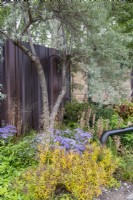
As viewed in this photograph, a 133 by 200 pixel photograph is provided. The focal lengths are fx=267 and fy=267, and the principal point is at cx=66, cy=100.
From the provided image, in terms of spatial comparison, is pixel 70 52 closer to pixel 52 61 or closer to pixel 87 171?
pixel 52 61

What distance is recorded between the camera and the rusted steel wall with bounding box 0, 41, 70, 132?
15.8 feet

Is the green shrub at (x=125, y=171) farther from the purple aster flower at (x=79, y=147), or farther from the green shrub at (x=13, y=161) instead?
the green shrub at (x=13, y=161)

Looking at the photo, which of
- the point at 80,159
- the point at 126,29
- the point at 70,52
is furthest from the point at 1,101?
the point at 126,29

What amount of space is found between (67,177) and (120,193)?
30.7 inches

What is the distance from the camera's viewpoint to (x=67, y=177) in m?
2.63

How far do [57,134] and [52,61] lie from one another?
249 cm

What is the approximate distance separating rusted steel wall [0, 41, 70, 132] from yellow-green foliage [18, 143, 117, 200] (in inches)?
82.0

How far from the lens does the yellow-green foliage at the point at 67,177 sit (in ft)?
8.28

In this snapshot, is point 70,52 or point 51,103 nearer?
point 70,52

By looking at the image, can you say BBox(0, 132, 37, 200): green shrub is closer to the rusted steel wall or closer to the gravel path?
the gravel path

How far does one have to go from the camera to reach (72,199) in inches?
106

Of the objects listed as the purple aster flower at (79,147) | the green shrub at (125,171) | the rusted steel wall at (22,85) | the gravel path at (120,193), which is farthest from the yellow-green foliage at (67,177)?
the rusted steel wall at (22,85)

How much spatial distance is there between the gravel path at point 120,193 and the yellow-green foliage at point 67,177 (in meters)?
0.18

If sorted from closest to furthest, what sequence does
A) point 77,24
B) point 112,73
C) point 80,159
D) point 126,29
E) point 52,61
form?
point 80,159
point 77,24
point 112,73
point 52,61
point 126,29
